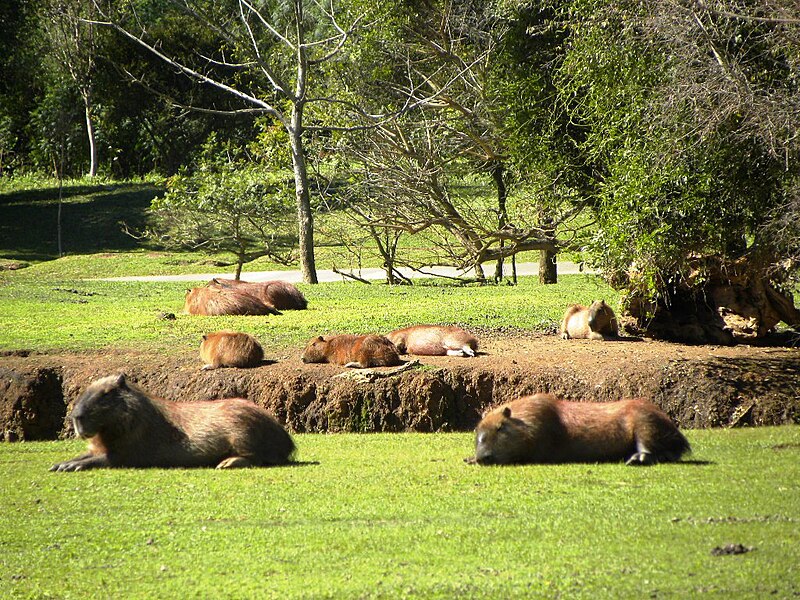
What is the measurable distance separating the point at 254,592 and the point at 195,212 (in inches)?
1102

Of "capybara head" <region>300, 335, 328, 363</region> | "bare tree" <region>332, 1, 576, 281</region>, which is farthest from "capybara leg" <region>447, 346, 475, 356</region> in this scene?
"bare tree" <region>332, 1, 576, 281</region>

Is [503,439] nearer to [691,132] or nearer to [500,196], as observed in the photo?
[691,132]

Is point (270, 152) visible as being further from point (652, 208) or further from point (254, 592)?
point (254, 592)

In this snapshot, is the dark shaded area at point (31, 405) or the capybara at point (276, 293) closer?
the dark shaded area at point (31, 405)

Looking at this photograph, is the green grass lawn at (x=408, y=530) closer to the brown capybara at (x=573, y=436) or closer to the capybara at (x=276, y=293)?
the brown capybara at (x=573, y=436)

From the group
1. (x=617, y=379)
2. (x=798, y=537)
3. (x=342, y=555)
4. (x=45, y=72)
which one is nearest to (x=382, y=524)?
(x=342, y=555)

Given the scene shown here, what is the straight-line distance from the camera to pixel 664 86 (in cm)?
1173

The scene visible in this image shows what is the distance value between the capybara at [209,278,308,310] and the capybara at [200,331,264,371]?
5.46 m

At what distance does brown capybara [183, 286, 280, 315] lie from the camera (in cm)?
1712

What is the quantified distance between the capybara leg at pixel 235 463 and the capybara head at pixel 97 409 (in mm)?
945

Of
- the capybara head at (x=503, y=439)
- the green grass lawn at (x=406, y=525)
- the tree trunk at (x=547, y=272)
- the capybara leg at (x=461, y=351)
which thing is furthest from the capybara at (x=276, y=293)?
the capybara head at (x=503, y=439)

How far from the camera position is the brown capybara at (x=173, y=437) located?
884cm

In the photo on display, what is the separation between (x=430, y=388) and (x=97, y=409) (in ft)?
13.9

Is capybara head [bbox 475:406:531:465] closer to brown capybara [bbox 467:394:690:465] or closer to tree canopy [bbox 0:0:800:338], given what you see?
brown capybara [bbox 467:394:690:465]
